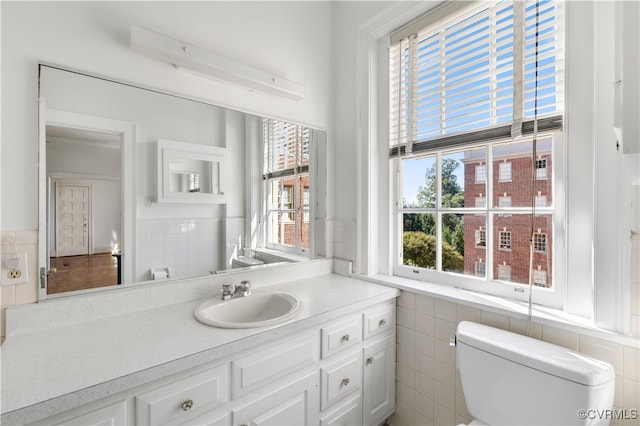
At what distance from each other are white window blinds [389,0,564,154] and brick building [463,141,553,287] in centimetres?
13

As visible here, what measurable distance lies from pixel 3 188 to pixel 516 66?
2080mm

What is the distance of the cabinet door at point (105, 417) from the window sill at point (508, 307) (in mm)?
1252

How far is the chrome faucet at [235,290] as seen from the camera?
1411mm

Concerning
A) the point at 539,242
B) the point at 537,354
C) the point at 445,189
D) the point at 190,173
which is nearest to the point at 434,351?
the point at 537,354

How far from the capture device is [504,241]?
142cm

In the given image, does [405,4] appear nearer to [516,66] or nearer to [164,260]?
[516,66]

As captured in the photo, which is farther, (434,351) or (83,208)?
(434,351)

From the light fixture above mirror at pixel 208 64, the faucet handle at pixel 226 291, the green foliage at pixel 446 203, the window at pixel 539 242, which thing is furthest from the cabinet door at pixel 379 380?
the light fixture above mirror at pixel 208 64

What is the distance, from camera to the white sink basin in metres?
1.28

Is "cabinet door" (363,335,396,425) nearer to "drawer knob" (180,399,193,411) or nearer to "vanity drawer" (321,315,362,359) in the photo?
"vanity drawer" (321,315,362,359)

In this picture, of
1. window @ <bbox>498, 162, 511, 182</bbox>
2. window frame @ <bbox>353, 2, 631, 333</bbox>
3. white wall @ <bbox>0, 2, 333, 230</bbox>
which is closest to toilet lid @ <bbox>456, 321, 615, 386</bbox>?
window frame @ <bbox>353, 2, 631, 333</bbox>

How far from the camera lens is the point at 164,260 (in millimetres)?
1382

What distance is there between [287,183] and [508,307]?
1.31 metres

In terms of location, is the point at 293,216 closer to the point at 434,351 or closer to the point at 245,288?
the point at 245,288
